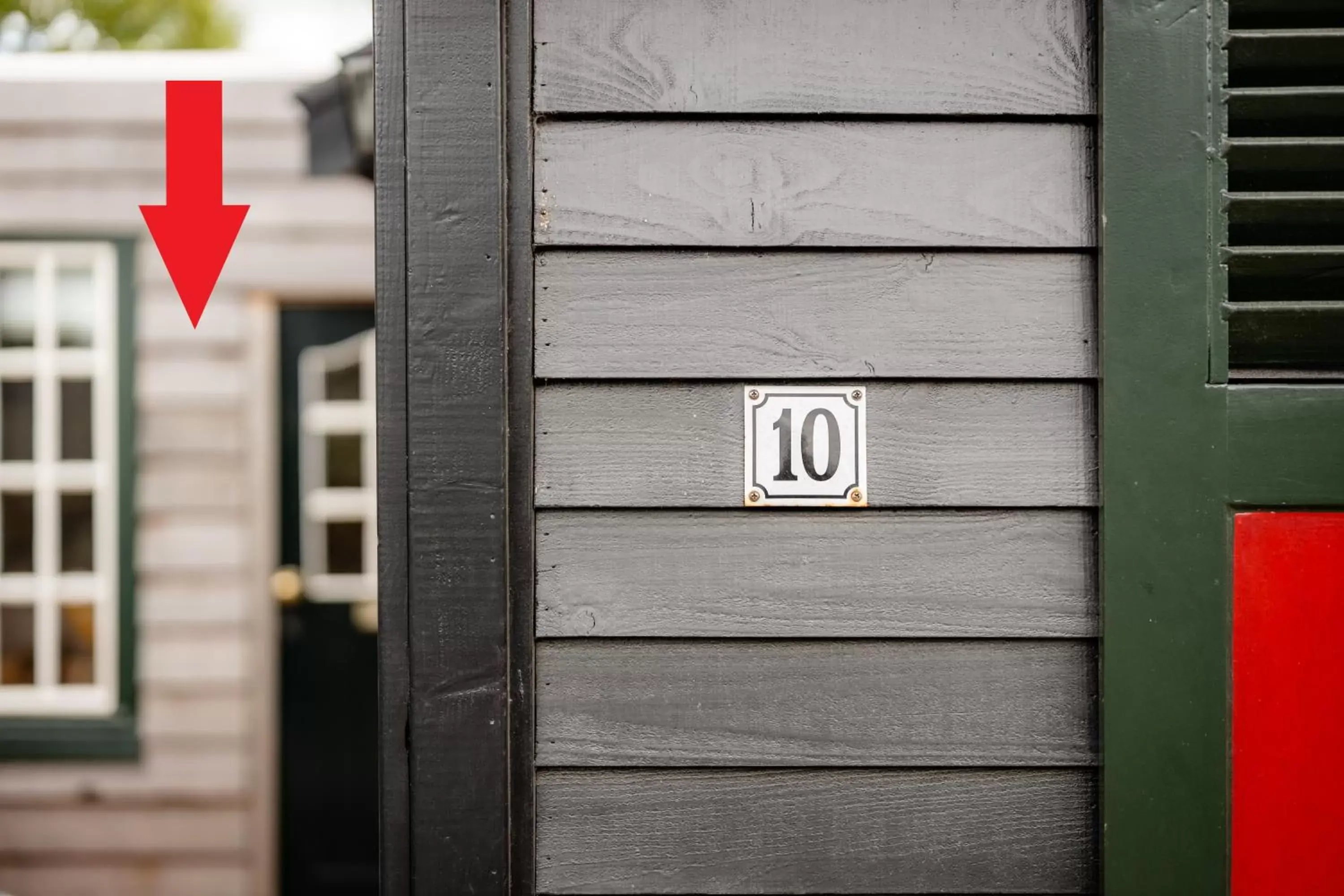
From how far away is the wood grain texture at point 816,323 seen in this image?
3.78 ft

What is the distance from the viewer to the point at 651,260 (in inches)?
45.6

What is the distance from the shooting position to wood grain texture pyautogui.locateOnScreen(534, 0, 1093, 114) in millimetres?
1149

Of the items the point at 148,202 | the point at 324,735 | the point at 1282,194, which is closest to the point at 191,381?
the point at 148,202

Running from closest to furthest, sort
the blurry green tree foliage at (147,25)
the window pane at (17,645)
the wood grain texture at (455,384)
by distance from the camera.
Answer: the wood grain texture at (455,384) < the window pane at (17,645) < the blurry green tree foliage at (147,25)

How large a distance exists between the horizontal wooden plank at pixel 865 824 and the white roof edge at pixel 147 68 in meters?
2.60

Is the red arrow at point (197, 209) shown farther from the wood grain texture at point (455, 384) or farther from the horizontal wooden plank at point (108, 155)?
the horizontal wooden plank at point (108, 155)

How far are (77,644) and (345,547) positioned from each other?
879mm

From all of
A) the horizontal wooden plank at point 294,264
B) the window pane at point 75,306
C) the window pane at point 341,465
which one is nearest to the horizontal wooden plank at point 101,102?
the horizontal wooden plank at point 294,264

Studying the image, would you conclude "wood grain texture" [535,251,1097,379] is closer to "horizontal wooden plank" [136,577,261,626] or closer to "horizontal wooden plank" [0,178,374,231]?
"horizontal wooden plank" [0,178,374,231]

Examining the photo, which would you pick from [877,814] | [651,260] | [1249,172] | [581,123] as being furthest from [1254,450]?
[581,123]

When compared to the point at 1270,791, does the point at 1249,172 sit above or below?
above

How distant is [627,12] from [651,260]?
30 cm

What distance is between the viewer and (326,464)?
312 cm

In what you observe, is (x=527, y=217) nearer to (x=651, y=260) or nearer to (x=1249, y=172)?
(x=651, y=260)
